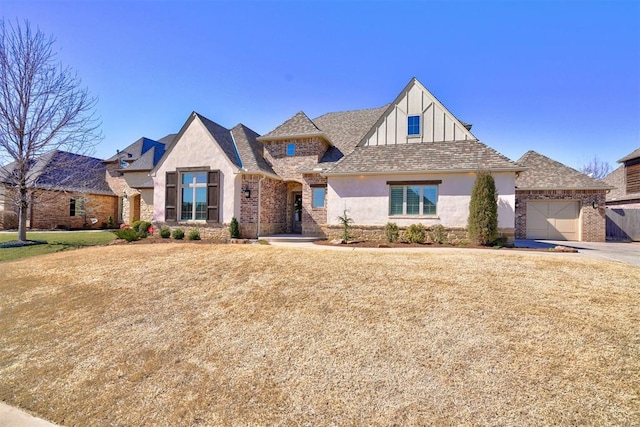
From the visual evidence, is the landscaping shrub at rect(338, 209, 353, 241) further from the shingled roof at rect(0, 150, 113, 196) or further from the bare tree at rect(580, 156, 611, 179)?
the bare tree at rect(580, 156, 611, 179)

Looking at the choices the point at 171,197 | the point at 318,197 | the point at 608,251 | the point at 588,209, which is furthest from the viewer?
the point at 318,197

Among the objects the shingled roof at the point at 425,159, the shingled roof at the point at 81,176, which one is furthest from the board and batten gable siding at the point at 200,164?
the shingled roof at the point at 81,176

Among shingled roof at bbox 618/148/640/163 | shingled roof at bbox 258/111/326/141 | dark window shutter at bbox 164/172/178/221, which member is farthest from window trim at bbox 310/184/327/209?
shingled roof at bbox 618/148/640/163

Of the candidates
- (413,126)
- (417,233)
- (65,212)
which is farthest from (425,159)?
(65,212)

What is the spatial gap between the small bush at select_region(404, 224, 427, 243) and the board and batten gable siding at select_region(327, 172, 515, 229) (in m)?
0.39

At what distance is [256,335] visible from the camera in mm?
4812

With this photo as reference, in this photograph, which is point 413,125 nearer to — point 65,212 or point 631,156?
point 631,156

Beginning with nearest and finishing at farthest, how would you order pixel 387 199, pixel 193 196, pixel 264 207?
pixel 387 199, pixel 193 196, pixel 264 207

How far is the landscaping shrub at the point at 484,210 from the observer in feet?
36.6

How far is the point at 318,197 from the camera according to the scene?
Answer: 15992 millimetres

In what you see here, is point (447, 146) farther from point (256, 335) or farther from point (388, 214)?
point (256, 335)

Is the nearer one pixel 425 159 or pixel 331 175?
pixel 425 159

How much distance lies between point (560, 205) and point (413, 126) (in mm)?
9784

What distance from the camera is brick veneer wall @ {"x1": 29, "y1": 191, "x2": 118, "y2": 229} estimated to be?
2223cm
